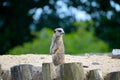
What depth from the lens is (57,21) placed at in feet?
69.8

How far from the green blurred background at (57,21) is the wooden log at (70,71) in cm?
1221

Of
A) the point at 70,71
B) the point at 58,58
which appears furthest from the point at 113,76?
the point at 58,58

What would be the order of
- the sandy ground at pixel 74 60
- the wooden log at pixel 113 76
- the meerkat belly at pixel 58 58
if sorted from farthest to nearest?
the sandy ground at pixel 74 60
the meerkat belly at pixel 58 58
the wooden log at pixel 113 76

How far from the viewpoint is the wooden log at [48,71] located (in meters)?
7.97

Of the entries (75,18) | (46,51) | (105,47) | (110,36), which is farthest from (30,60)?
(75,18)

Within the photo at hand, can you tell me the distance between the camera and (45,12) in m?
21.9

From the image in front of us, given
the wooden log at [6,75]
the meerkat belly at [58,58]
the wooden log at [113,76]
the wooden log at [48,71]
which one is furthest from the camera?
the meerkat belly at [58,58]

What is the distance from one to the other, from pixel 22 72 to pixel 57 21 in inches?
522

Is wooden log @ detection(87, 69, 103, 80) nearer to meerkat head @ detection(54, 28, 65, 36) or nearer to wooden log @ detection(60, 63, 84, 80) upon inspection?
wooden log @ detection(60, 63, 84, 80)

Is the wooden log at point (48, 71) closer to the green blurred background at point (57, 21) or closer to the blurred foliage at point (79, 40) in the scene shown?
the blurred foliage at point (79, 40)

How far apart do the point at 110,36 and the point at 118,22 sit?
0.61m

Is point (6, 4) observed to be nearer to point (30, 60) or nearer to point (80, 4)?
point (80, 4)

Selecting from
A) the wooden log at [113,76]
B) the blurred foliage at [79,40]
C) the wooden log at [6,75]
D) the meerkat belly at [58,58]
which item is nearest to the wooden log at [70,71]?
the wooden log at [113,76]

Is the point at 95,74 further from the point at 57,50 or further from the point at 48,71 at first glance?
the point at 57,50
